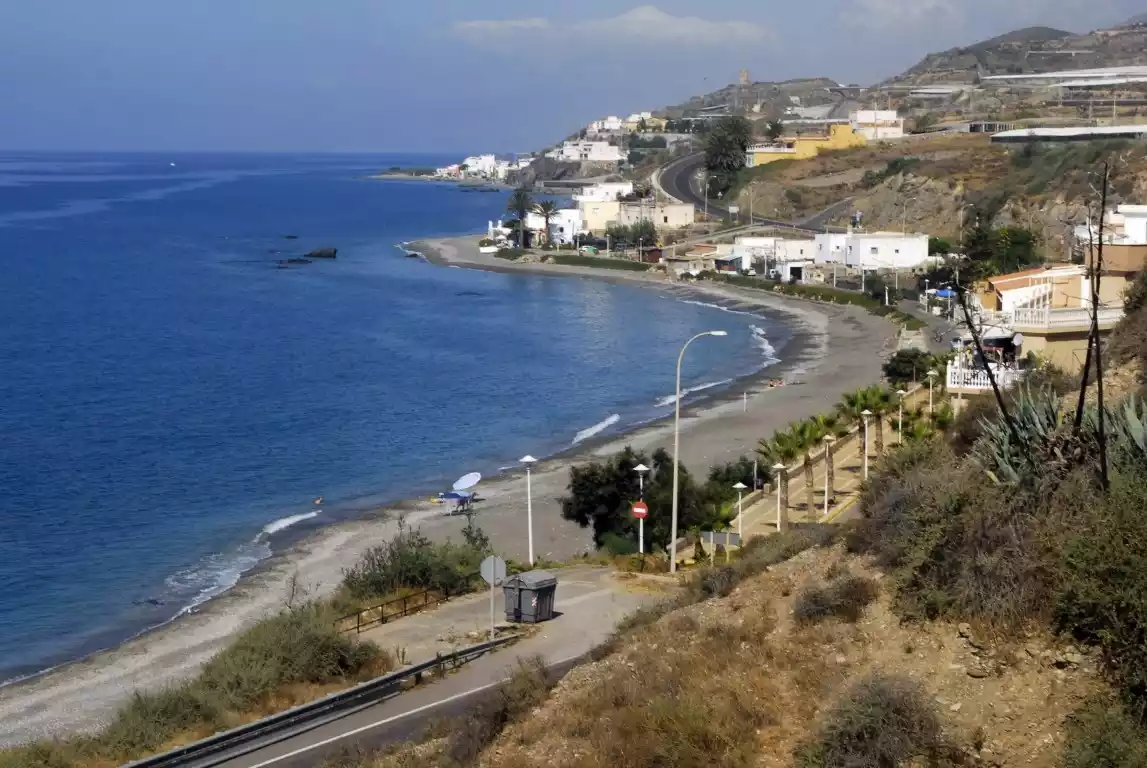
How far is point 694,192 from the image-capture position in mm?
123688

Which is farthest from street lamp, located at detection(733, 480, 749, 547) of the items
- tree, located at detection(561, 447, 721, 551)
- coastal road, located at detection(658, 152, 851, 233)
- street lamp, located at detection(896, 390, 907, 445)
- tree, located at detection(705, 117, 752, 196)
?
tree, located at detection(705, 117, 752, 196)

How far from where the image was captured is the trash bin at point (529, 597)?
1612 cm

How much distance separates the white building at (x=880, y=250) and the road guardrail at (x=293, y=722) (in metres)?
Result: 63.5

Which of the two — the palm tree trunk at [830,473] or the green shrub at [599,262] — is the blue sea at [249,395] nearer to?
the green shrub at [599,262]

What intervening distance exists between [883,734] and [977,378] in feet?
44.5

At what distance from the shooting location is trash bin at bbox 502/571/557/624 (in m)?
16.1

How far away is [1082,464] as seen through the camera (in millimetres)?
10430

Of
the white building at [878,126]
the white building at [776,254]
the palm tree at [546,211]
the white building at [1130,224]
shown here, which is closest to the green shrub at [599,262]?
the white building at [776,254]

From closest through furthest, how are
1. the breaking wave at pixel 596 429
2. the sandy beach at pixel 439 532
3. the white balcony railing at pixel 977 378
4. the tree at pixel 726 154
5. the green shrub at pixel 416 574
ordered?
1. the green shrub at pixel 416 574
2. the white balcony railing at pixel 977 378
3. the sandy beach at pixel 439 532
4. the breaking wave at pixel 596 429
5. the tree at pixel 726 154

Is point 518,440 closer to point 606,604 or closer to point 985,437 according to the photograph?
point 606,604

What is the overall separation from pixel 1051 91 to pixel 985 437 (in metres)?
150

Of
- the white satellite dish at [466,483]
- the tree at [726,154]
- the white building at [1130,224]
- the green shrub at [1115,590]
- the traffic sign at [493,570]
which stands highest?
the tree at [726,154]

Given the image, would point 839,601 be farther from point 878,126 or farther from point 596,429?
point 878,126

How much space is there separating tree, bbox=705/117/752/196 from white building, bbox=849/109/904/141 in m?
12.2
